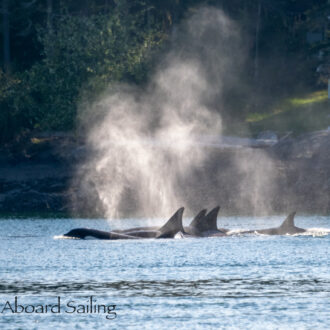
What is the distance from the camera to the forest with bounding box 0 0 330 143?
324 ft

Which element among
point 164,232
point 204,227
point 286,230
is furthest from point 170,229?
point 286,230

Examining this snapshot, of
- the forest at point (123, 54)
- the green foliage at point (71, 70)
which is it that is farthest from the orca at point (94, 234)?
the green foliage at point (71, 70)

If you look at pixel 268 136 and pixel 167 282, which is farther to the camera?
pixel 268 136

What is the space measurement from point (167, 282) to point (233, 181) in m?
48.2

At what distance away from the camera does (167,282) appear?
40156mm

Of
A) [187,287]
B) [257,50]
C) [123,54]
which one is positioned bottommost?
[187,287]

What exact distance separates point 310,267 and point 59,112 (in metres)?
55.9

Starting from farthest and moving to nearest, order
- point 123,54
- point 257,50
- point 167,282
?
point 257,50, point 123,54, point 167,282

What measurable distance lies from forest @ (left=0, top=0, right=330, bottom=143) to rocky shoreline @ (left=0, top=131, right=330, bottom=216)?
270 inches

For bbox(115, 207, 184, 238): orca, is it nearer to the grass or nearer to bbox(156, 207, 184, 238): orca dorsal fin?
bbox(156, 207, 184, 238): orca dorsal fin

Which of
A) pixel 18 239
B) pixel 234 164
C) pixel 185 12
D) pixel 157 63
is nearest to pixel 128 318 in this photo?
pixel 18 239

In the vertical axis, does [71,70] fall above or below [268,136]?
above

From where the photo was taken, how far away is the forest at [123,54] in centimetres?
9875

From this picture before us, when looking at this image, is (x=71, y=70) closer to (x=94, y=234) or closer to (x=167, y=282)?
(x=94, y=234)
